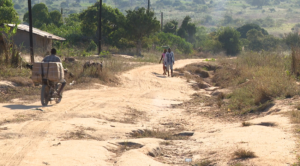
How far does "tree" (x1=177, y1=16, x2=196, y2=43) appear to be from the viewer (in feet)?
182

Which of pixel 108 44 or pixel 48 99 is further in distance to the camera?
pixel 108 44

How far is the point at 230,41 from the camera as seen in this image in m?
49.9

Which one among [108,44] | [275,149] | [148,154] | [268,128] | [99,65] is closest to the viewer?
[275,149]

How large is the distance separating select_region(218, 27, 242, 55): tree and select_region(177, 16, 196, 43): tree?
5.96 m

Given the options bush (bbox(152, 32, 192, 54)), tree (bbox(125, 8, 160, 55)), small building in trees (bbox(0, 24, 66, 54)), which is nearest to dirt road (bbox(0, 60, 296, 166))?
small building in trees (bbox(0, 24, 66, 54))

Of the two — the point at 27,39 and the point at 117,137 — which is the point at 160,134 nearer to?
the point at 117,137

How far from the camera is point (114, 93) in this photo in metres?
13.4

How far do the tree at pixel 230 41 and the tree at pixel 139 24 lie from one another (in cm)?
1807

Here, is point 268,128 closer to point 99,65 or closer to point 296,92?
point 296,92

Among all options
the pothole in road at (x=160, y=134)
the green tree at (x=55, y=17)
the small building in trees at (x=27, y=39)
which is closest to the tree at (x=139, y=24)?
the small building in trees at (x=27, y=39)

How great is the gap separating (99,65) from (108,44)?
23818mm

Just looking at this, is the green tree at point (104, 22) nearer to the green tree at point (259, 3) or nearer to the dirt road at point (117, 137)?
the dirt road at point (117, 137)

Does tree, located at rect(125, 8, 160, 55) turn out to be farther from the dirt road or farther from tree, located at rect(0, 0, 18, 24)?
the dirt road

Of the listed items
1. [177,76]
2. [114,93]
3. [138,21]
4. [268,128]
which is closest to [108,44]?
[138,21]
